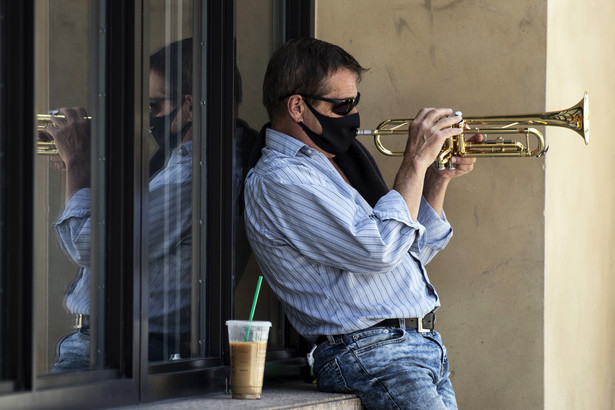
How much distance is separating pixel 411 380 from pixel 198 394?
637mm

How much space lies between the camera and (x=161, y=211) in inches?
117

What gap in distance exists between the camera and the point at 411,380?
304 cm

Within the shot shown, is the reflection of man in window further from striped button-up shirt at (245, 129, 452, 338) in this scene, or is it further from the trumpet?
the trumpet

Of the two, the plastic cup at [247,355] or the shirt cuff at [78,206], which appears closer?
the shirt cuff at [78,206]

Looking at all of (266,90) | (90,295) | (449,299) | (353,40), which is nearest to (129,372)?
(90,295)

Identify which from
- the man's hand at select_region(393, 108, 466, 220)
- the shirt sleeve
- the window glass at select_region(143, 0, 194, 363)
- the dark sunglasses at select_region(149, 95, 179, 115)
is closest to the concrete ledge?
the window glass at select_region(143, 0, 194, 363)

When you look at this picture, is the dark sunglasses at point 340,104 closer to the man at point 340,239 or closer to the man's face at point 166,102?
the man at point 340,239

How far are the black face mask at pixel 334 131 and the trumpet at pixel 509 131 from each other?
0.09m

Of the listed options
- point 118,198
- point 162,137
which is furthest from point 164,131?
point 118,198

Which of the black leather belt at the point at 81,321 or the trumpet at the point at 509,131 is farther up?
the trumpet at the point at 509,131

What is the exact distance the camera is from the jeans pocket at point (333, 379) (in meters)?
3.14

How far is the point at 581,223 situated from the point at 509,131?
0.69 metres

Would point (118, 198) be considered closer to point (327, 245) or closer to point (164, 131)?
point (164, 131)

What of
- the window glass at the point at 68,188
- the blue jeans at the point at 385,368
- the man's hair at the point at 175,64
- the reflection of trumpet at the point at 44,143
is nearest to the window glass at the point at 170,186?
the man's hair at the point at 175,64
